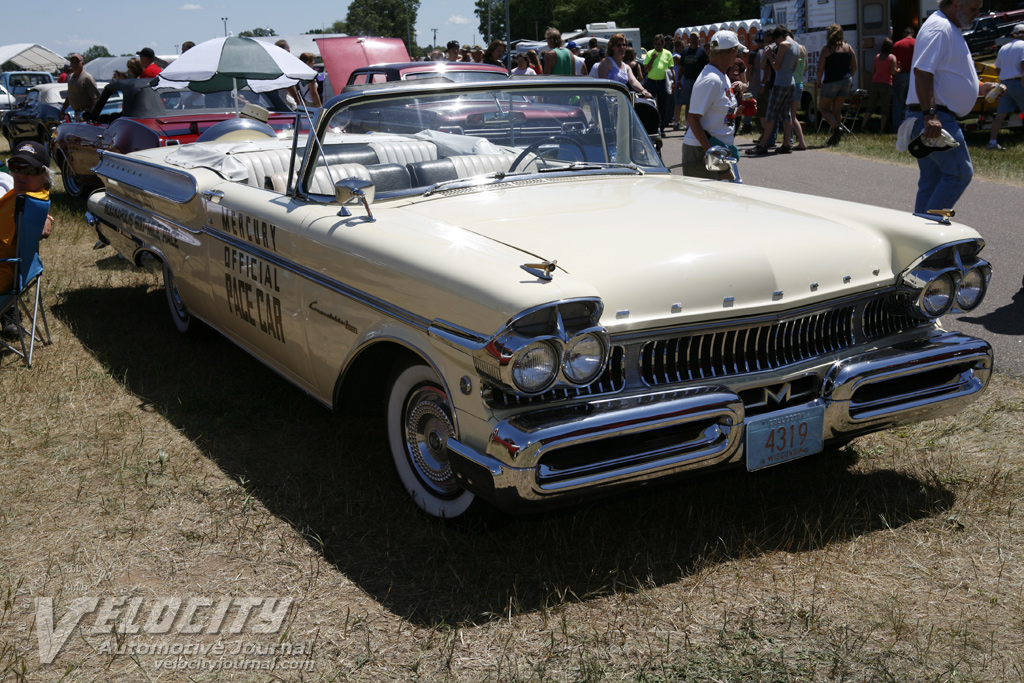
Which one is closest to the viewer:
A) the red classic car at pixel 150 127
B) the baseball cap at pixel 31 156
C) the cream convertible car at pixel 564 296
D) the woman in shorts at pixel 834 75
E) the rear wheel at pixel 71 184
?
the cream convertible car at pixel 564 296

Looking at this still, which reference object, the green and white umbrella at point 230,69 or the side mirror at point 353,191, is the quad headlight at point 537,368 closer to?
the side mirror at point 353,191

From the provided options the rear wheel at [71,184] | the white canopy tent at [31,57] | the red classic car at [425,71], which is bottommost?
the rear wheel at [71,184]

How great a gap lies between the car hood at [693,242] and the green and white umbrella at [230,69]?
692 cm

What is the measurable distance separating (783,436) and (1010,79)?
1157 centimetres

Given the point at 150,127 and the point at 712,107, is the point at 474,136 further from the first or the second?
the point at 150,127

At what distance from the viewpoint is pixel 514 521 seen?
3.06m

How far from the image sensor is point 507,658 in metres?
2.52

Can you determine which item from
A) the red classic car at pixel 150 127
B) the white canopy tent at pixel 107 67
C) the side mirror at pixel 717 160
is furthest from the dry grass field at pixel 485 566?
the white canopy tent at pixel 107 67

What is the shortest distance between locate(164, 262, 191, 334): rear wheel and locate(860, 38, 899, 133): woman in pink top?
12379 mm

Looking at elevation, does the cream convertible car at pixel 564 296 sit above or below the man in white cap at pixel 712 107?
below

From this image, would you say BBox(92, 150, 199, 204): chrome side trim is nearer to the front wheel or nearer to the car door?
the car door

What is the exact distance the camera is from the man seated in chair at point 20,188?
195 inches

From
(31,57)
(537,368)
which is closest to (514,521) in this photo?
(537,368)

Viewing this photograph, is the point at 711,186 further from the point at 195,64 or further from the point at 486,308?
the point at 195,64
